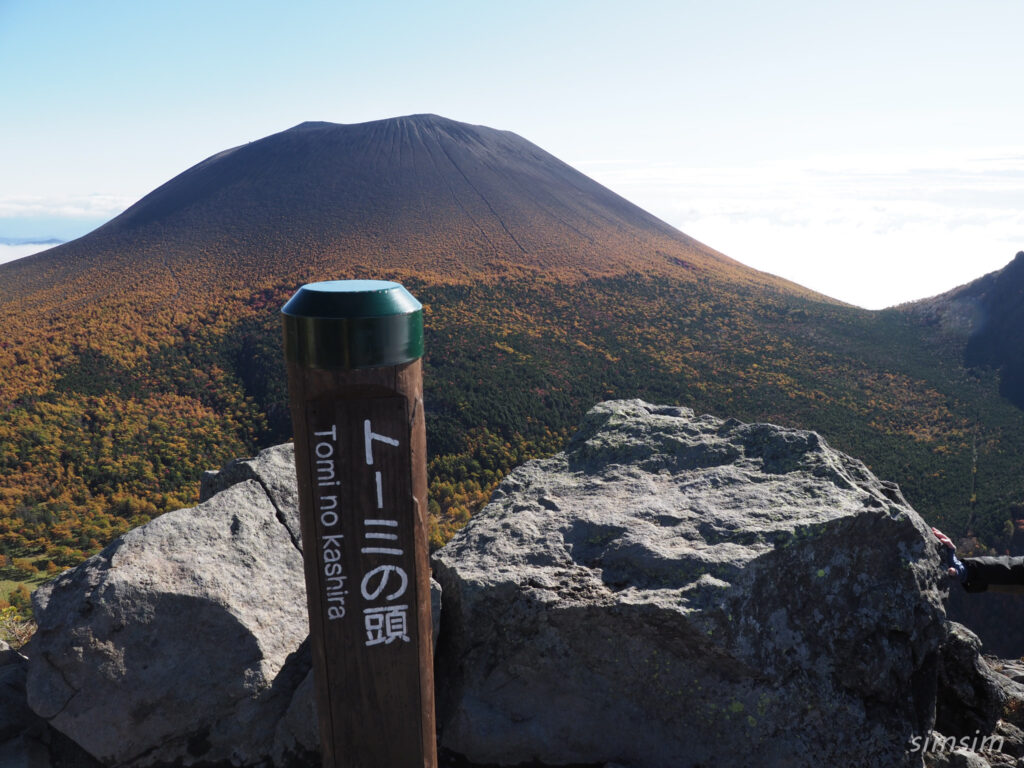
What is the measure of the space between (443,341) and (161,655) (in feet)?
123

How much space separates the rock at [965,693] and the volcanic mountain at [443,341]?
14.5 meters

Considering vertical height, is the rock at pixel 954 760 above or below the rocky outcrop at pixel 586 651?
below

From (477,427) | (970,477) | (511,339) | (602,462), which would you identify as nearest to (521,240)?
(511,339)

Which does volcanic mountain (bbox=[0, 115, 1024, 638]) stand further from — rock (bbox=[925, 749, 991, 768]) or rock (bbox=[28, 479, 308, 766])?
rock (bbox=[925, 749, 991, 768])

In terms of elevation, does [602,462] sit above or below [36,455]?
above

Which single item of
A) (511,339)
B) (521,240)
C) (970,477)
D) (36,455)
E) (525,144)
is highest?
(525,144)

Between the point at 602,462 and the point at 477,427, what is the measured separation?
26.5 m

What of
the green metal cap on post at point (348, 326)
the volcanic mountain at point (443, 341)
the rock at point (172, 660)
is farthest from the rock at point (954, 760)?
the volcanic mountain at point (443, 341)

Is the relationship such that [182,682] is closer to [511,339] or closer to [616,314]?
[511,339]

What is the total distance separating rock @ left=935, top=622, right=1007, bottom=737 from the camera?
529 centimetres

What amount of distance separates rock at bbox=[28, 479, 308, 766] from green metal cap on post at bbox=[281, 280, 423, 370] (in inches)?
110

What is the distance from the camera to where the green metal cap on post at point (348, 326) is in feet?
8.96

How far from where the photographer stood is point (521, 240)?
6209 centimetres

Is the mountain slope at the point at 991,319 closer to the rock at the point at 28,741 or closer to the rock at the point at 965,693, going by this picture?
the rock at the point at 965,693
